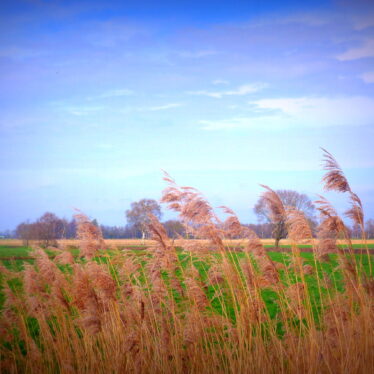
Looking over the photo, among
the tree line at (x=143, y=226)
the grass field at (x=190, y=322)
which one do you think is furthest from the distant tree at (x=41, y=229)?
the grass field at (x=190, y=322)

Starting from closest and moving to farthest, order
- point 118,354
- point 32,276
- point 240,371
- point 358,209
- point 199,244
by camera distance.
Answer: point 240,371, point 118,354, point 199,244, point 358,209, point 32,276

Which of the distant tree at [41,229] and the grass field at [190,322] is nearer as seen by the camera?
the grass field at [190,322]

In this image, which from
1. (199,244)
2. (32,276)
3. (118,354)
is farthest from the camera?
(32,276)

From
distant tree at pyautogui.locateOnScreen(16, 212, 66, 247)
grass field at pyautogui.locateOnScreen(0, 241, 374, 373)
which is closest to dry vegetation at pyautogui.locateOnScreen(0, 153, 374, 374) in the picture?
grass field at pyautogui.locateOnScreen(0, 241, 374, 373)

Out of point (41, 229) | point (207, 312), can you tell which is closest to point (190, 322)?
point (207, 312)

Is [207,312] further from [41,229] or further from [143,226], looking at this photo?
[41,229]

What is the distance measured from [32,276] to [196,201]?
133 inches

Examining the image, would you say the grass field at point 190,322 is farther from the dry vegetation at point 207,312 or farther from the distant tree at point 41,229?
the distant tree at point 41,229

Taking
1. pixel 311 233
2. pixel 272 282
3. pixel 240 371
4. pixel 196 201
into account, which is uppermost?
pixel 196 201

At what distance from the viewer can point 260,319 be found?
560cm

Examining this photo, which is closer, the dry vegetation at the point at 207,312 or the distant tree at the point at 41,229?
the dry vegetation at the point at 207,312

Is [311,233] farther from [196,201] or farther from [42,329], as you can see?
[42,329]

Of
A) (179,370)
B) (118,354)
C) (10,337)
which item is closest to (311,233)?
(179,370)

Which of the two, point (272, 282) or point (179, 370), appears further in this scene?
point (272, 282)
